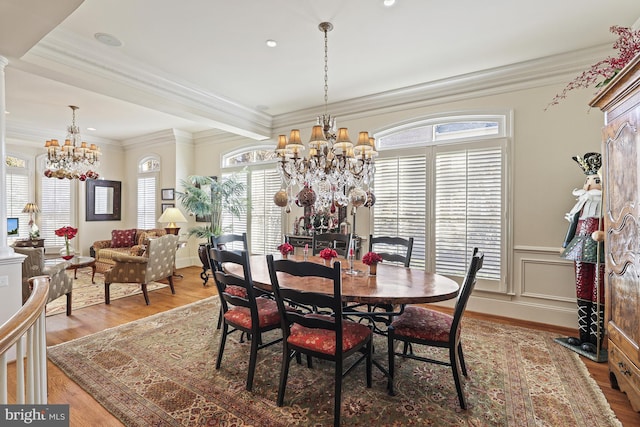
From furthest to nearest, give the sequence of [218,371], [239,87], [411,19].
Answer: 1. [239,87]
2. [411,19]
3. [218,371]

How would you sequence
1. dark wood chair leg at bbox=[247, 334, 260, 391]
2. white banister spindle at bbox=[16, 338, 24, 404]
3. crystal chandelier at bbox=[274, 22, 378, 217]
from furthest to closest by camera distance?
1. crystal chandelier at bbox=[274, 22, 378, 217]
2. dark wood chair leg at bbox=[247, 334, 260, 391]
3. white banister spindle at bbox=[16, 338, 24, 404]

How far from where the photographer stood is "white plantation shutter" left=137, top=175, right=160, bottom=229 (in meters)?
7.45

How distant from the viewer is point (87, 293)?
495cm

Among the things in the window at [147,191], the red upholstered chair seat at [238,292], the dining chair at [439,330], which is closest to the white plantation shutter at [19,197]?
the window at [147,191]

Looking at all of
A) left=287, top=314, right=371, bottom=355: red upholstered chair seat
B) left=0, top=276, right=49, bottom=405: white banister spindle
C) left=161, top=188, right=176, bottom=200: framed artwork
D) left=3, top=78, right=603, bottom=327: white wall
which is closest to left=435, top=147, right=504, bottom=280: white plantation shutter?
left=3, top=78, right=603, bottom=327: white wall

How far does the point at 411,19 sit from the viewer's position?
281cm

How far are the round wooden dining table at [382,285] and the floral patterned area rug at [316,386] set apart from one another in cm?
74

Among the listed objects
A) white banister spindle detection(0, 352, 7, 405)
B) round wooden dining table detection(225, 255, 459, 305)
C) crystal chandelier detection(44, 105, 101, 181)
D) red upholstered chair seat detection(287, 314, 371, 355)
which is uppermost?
crystal chandelier detection(44, 105, 101, 181)

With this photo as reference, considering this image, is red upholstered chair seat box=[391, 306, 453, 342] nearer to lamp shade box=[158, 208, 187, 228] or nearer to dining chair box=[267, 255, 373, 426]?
dining chair box=[267, 255, 373, 426]

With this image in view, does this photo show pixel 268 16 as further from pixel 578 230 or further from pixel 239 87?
pixel 578 230

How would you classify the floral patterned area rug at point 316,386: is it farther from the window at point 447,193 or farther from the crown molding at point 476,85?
the crown molding at point 476,85

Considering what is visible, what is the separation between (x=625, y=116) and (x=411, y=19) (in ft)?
5.76

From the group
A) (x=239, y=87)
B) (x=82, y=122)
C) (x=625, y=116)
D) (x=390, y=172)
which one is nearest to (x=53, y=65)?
(x=239, y=87)

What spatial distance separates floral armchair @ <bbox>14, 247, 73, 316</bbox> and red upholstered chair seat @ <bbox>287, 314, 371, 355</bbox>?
8.83 feet
